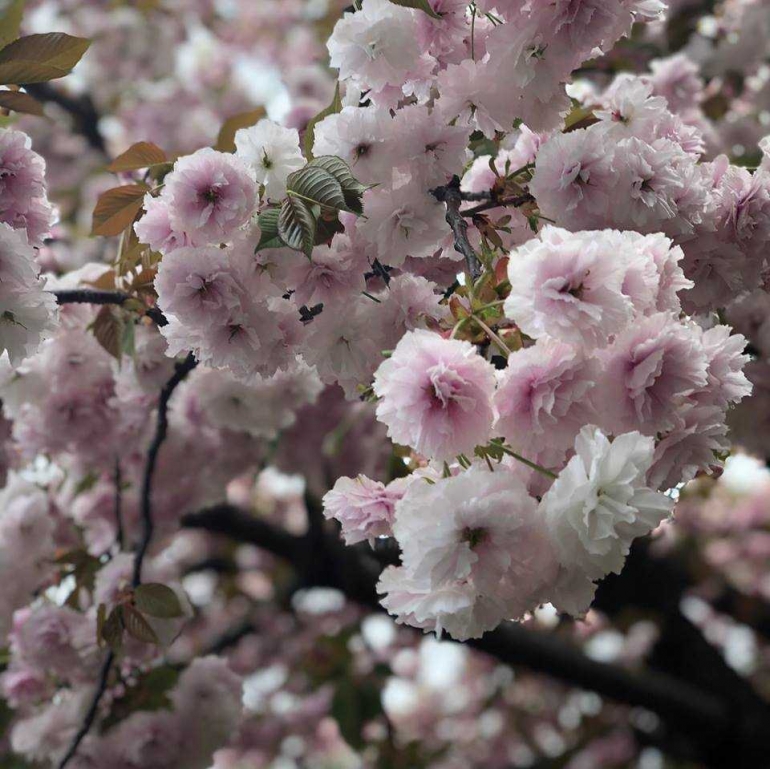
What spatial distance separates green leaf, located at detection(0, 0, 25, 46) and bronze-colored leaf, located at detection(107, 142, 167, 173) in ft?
0.57

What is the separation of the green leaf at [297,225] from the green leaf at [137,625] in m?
0.73

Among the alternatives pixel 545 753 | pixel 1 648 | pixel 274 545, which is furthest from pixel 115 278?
pixel 545 753

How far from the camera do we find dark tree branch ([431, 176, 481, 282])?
31.4 inches

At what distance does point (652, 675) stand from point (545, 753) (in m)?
1.69

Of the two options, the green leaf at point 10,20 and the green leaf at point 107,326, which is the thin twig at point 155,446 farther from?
the green leaf at point 10,20

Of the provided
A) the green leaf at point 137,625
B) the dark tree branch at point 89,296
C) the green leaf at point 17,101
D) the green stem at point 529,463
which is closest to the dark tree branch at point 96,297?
the dark tree branch at point 89,296

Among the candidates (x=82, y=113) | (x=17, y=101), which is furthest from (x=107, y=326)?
(x=82, y=113)

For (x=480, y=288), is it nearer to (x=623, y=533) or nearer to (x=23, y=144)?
(x=623, y=533)

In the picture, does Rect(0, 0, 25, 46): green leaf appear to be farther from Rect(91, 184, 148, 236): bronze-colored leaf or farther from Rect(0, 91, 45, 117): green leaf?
Rect(91, 184, 148, 236): bronze-colored leaf

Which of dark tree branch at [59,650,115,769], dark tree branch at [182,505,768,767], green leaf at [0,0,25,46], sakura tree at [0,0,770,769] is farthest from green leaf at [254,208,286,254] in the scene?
dark tree branch at [182,505,768,767]

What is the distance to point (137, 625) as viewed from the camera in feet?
4.28

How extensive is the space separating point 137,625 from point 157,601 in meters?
0.05

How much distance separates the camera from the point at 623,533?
0.65 meters

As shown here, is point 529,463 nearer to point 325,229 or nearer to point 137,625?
point 325,229
